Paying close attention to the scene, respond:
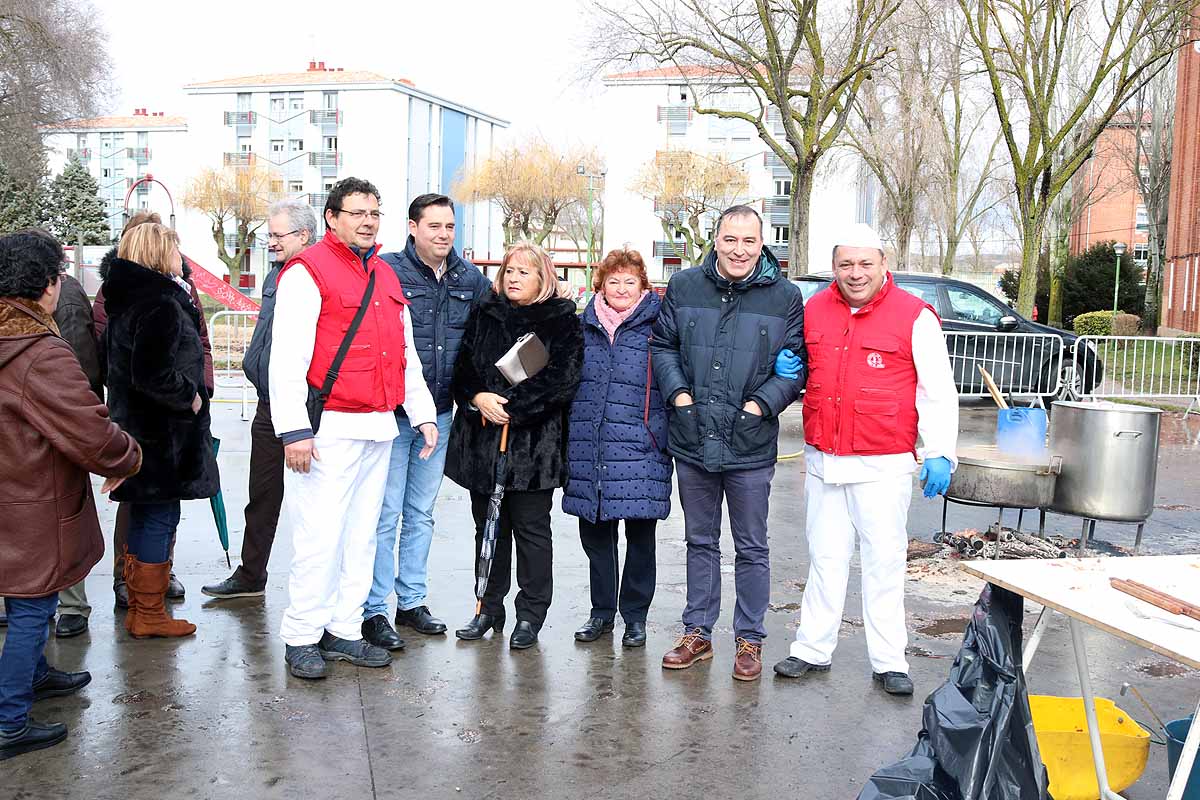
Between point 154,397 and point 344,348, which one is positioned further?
point 154,397

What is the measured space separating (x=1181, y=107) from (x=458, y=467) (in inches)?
1393

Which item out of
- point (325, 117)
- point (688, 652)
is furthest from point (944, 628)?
point (325, 117)

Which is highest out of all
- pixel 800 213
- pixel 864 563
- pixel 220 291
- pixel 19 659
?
pixel 800 213

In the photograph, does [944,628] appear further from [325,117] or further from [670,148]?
[325,117]

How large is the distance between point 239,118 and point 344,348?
81416 mm

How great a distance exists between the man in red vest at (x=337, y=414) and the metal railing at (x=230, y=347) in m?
10.6

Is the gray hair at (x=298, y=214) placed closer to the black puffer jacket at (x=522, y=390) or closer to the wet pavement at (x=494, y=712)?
the black puffer jacket at (x=522, y=390)

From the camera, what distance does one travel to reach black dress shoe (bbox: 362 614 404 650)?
17.5 feet

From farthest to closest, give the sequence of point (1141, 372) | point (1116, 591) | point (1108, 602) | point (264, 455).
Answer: point (1141, 372)
point (264, 455)
point (1116, 591)
point (1108, 602)

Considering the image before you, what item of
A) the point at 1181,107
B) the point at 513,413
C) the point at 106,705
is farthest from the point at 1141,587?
the point at 1181,107

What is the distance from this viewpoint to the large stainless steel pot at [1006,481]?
670 centimetres

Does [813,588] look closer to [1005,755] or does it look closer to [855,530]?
[855,530]

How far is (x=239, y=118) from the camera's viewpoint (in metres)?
79.9

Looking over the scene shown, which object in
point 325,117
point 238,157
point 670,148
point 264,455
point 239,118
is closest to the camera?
point 264,455
